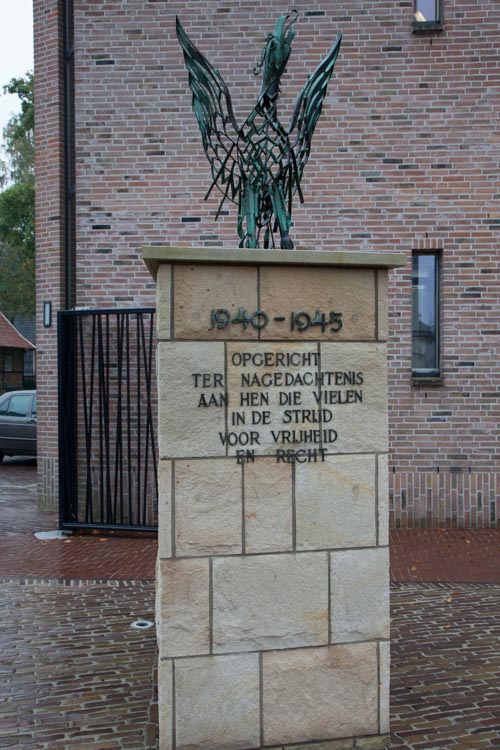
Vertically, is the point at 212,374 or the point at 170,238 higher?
the point at 170,238

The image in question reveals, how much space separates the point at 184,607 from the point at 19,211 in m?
26.2

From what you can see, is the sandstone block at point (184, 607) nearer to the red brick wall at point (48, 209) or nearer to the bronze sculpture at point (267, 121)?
the bronze sculpture at point (267, 121)

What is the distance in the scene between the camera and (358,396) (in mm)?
4047

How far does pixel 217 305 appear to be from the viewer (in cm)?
387

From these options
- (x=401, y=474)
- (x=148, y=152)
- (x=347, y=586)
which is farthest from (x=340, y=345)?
(x=148, y=152)

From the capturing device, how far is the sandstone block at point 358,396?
402 centimetres

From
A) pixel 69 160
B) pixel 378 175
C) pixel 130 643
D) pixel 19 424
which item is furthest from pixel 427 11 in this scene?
pixel 19 424

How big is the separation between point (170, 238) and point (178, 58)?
230cm

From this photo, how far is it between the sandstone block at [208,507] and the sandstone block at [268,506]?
53 millimetres

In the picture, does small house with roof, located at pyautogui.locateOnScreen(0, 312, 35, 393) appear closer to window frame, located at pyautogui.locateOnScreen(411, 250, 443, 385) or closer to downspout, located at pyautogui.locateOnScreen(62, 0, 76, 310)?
downspout, located at pyautogui.locateOnScreen(62, 0, 76, 310)

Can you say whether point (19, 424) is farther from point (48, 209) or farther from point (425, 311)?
point (425, 311)

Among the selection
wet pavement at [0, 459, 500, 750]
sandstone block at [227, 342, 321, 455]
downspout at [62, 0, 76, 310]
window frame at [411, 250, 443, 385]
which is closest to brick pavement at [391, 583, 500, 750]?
wet pavement at [0, 459, 500, 750]

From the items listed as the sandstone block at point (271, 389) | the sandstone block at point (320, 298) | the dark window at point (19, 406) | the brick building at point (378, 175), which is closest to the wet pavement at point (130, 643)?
the brick building at point (378, 175)

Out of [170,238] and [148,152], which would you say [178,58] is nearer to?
[148,152]
